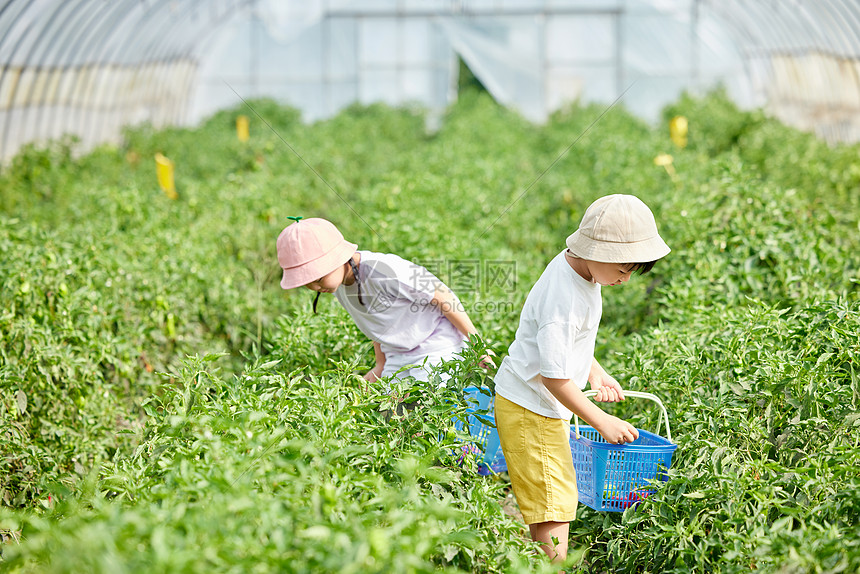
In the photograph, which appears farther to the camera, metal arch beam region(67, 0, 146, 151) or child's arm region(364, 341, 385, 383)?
metal arch beam region(67, 0, 146, 151)

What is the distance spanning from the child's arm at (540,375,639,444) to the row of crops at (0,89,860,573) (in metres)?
0.25

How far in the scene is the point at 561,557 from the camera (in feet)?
7.89

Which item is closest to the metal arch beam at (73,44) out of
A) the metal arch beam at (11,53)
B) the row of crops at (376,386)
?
the metal arch beam at (11,53)

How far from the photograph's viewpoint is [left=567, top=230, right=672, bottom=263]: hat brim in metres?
2.23

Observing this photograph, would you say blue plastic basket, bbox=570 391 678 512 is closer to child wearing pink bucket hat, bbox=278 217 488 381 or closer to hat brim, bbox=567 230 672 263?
hat brim, bbox=567 230 672 263

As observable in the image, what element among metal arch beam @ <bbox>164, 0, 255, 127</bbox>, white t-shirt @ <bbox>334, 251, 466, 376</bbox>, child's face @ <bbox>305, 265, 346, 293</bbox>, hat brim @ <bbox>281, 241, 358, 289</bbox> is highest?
metal arch beam @ <bbox>164, 0, 255, 127</bbox>

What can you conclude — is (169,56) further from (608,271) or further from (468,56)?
(608,271)

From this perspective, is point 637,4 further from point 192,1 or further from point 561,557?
point 561,557

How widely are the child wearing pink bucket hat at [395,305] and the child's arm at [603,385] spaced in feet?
1.55

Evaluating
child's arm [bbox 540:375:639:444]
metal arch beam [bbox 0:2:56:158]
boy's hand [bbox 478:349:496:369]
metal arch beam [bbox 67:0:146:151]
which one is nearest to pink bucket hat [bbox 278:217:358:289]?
boy's hand [bbox 478:349:496:369]

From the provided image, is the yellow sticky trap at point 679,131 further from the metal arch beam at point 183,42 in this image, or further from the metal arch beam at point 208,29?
the metal arch beam at point 208,29

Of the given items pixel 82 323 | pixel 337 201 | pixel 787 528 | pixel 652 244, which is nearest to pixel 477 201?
pixel 337 201

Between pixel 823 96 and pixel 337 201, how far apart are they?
35.4 ft

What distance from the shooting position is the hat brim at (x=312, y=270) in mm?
2598
